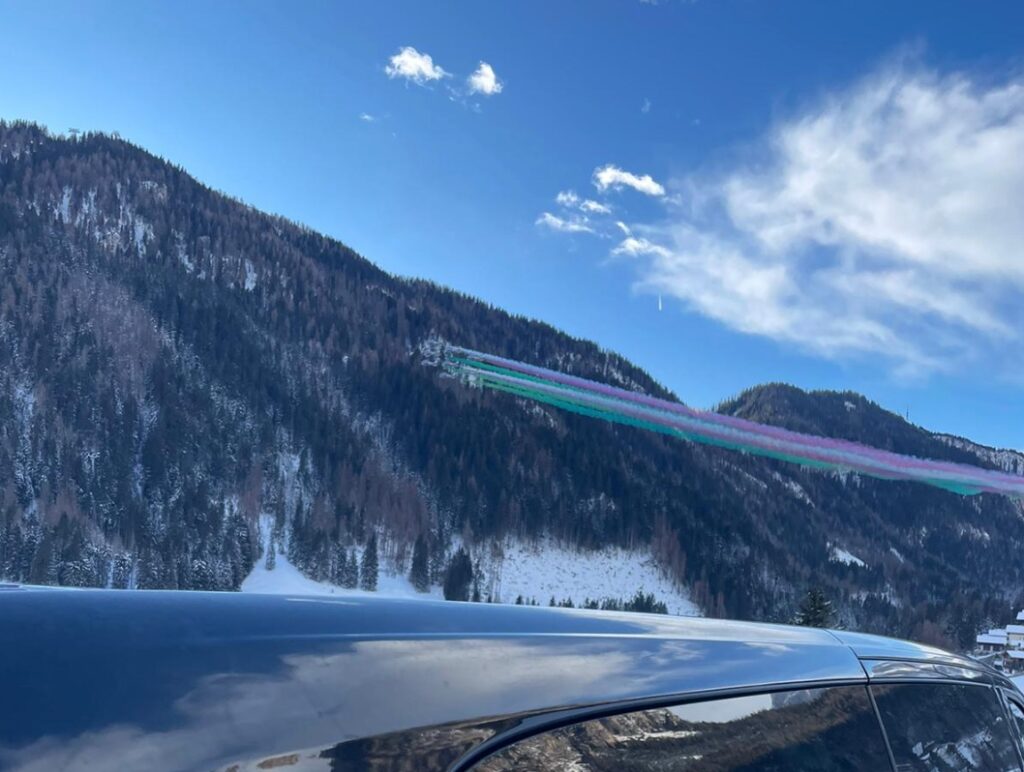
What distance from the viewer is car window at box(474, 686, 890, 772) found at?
5.19 feet

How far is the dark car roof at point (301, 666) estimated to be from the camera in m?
1.30

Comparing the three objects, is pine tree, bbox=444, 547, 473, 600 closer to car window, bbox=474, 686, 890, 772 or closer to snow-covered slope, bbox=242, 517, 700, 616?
snow-covered slope, bbox=242, 517, 700, 616

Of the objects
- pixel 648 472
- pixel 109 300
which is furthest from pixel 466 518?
pixel 109 300

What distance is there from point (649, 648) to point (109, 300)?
12104cm

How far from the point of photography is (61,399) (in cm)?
8956

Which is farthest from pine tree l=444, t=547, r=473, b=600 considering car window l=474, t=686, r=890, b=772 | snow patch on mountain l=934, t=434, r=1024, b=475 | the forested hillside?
snow patch on mountain l=934, t=434, r=1024, b=475

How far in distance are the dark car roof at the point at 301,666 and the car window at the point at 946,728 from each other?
347 mm

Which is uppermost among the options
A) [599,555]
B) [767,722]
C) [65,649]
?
[65,649]

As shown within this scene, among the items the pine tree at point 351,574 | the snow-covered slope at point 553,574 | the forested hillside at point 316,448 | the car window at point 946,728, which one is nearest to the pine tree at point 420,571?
the forested hillside at point 316,448

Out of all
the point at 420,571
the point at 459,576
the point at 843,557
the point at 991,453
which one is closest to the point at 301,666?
the point at 459,576

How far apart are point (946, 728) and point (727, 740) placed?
39.4 inches

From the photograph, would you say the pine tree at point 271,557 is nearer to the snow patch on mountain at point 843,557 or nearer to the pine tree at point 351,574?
the pine tree at point 351,574

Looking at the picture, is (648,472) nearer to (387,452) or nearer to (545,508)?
(545,508)

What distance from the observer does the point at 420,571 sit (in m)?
85.5
